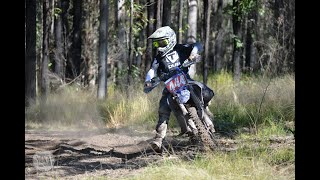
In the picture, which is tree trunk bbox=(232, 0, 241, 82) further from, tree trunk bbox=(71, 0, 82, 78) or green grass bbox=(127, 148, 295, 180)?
green grass bbox=(127, 148, 295, 180)

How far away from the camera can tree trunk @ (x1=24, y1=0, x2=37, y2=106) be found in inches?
519

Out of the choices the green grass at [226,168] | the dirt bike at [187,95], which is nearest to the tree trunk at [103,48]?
the dirt bike at [187,95]

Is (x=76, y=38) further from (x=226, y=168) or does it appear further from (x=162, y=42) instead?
(x=226, y=168)

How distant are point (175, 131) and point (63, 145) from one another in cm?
254

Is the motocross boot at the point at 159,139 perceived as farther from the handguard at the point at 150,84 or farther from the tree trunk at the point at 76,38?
the tree trunk at the point at 76,38

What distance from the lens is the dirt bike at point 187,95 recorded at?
7.50 metres

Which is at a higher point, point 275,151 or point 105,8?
point 105,8

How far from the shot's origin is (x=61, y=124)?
40.4ft

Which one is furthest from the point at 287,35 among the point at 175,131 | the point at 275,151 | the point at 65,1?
the point at 275,151

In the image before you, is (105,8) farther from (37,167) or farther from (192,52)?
(37,167)

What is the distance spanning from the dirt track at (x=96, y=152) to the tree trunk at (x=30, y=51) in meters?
2.62

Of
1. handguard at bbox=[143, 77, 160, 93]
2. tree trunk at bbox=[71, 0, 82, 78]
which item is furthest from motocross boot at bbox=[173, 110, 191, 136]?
tree trunk at bbox=[71, 0, 82, 78]

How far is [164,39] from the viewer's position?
7738 mm

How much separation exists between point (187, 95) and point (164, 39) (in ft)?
2.85
